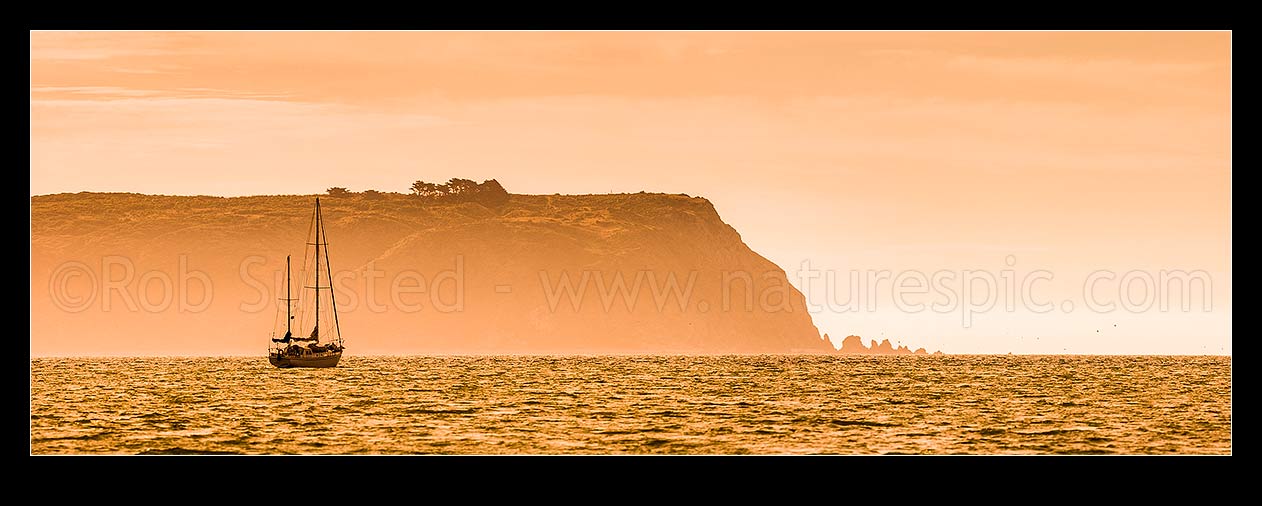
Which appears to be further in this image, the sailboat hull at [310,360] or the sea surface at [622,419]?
the sailboat hull at [310,360]

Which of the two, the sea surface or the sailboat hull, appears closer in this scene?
the sea surface

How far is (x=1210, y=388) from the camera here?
354 feet

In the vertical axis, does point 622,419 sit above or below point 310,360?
above

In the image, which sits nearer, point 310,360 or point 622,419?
point 622,419
